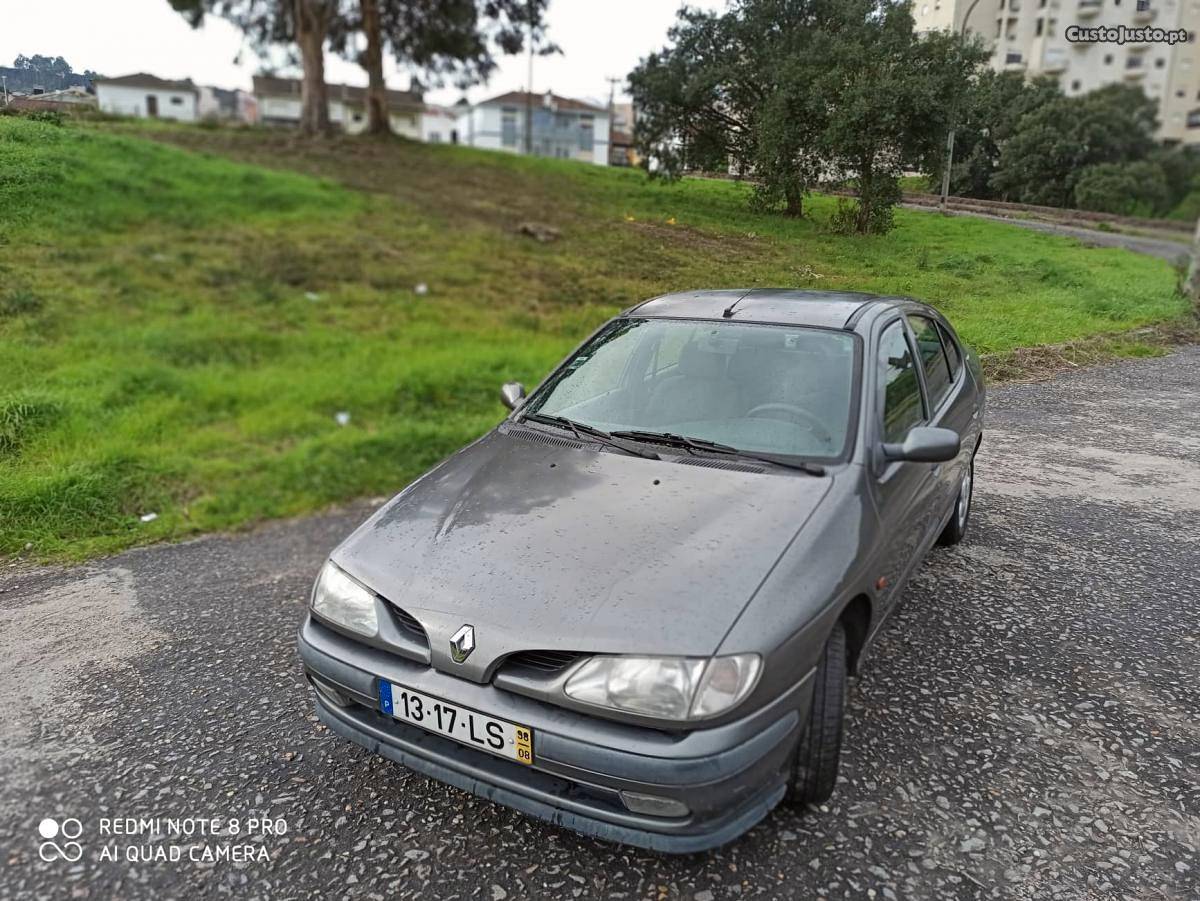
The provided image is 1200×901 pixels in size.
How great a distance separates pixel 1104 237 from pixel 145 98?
41.0ft

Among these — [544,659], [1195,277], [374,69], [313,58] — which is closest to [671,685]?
[544,659]

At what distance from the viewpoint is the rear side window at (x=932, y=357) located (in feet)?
11.5

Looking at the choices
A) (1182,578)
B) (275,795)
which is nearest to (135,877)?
(275,795)

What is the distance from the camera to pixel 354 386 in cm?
693

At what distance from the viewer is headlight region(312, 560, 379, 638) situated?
87.0 inches

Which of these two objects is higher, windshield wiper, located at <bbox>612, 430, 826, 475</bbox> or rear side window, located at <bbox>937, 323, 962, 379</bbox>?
rear side window, located at <bbox>937, 323, 962, 379</bbox>

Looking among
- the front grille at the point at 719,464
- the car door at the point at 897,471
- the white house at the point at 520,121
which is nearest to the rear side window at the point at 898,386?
the car door at the point at 897,471

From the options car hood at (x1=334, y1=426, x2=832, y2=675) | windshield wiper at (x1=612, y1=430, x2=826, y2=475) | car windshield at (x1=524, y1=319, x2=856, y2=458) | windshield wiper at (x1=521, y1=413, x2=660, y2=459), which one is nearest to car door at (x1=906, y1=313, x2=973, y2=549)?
car windshield at (x1=524, y1=319, x2=856, y2=458)

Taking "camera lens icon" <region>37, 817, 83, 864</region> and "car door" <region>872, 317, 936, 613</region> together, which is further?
"car door" <region>872, 317, 936, 613</region>

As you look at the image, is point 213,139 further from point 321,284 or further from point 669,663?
point 669,663

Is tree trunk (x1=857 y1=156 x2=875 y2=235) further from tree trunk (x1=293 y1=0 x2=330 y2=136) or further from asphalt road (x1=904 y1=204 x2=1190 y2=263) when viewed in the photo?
tree trunk (x1=293 y1=0 x2=330 y2=136)

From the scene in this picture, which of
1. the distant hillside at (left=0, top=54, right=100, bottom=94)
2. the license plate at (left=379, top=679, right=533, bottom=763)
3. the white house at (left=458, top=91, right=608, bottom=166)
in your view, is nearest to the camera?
the license plate at (left=379, top=679, right=533, bottom=763)

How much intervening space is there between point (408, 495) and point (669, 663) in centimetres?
130
